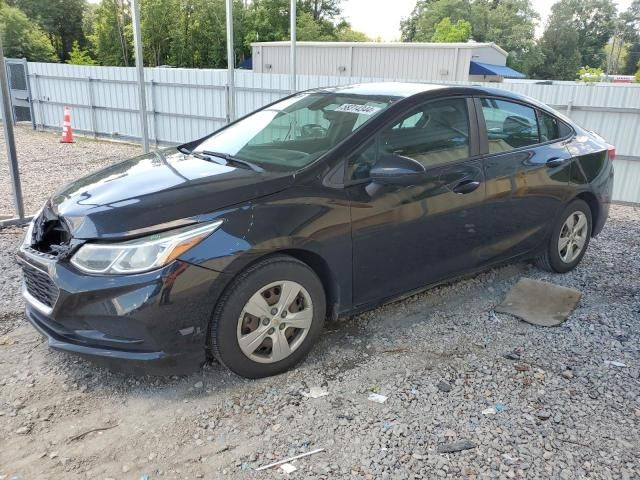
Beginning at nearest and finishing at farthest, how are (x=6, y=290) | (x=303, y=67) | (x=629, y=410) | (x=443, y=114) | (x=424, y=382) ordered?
(x=629, y=410), (x=424, y=382), (x=443, y=114), (x=6, y=290), (x=303, y=67)

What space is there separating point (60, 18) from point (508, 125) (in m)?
47.0

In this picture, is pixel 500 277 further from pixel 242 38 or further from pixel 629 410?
pixel 242 38

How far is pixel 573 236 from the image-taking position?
16.3 feet

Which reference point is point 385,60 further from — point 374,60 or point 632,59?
point 632,59

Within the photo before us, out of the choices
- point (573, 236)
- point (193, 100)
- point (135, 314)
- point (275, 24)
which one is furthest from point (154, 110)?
point (275, 24)

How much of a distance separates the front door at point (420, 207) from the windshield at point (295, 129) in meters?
0.25

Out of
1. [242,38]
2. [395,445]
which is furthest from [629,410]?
[242,38]

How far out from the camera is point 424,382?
3.26m

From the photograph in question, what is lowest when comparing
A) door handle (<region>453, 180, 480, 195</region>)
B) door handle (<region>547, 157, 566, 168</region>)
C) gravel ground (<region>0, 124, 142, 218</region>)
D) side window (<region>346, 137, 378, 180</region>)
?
gravel ground (<region>0, 124, 142, 218</region>)

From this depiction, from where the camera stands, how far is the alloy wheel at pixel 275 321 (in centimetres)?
303

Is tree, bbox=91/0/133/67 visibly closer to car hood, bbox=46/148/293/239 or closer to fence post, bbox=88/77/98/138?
fence post, bbox=88/77/98/138

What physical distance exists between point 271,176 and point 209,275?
2.39ft

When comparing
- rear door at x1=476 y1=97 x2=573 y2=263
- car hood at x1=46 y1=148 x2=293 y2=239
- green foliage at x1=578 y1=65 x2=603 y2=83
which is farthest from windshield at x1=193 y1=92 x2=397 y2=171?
green foliage at x1=578 y1=65 x2=603 y2=83

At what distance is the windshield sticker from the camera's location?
3.66 meters
